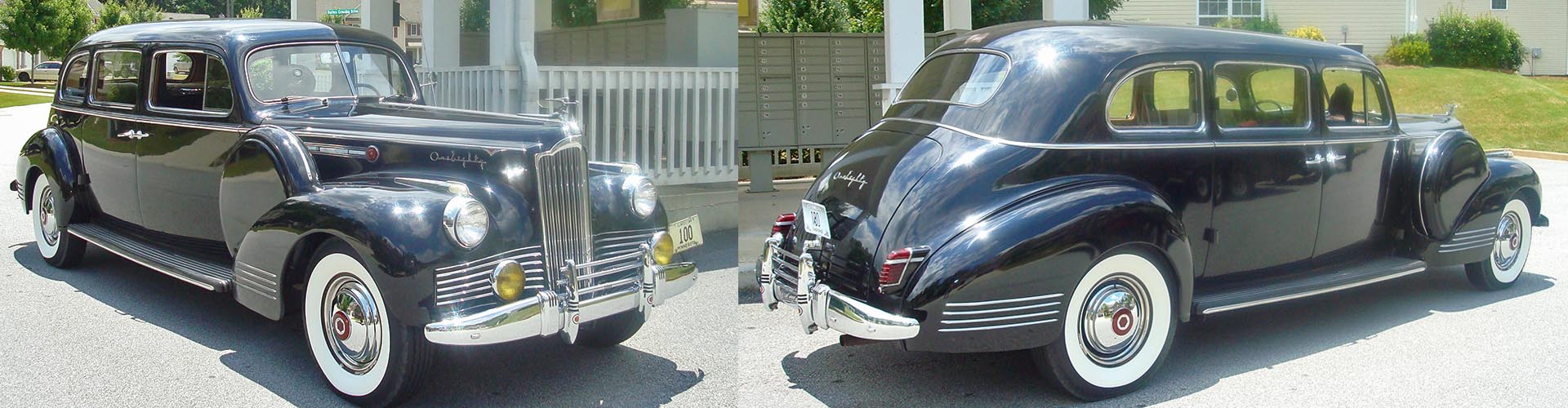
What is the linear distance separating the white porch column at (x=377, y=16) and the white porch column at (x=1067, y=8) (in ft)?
13.8

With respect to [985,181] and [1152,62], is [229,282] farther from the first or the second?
[1152,62]

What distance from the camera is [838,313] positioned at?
399cm

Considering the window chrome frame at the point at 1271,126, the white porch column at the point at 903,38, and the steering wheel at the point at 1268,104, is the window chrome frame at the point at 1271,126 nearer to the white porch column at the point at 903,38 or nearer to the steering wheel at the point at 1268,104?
the steering wheel at the point at 1268,104

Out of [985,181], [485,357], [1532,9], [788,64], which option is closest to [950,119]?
[985,181]

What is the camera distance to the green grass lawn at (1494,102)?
28.2 feet

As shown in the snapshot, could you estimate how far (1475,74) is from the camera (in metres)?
9.90

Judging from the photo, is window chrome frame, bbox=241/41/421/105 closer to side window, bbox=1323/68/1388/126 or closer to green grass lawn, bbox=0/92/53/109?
green grass lawn, bbox=0/92/53/109

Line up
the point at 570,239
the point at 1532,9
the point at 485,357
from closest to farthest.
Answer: the point at 570,239 < the point at 485,357 < the point at 1532,9

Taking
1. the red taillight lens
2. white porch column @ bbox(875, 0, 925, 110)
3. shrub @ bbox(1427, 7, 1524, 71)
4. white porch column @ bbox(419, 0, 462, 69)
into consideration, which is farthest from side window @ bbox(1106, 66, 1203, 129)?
shrub @ bbox(1427, 7, 1524, 71)

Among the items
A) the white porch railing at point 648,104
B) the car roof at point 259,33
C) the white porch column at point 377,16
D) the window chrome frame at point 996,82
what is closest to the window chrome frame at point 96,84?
the car roof at point 259,33

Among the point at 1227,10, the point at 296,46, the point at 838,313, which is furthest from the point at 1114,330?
the point at 1227,10

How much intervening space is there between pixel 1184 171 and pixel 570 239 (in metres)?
2.52

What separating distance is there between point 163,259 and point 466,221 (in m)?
1.84

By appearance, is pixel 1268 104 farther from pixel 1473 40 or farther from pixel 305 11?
pixel 1473 40
